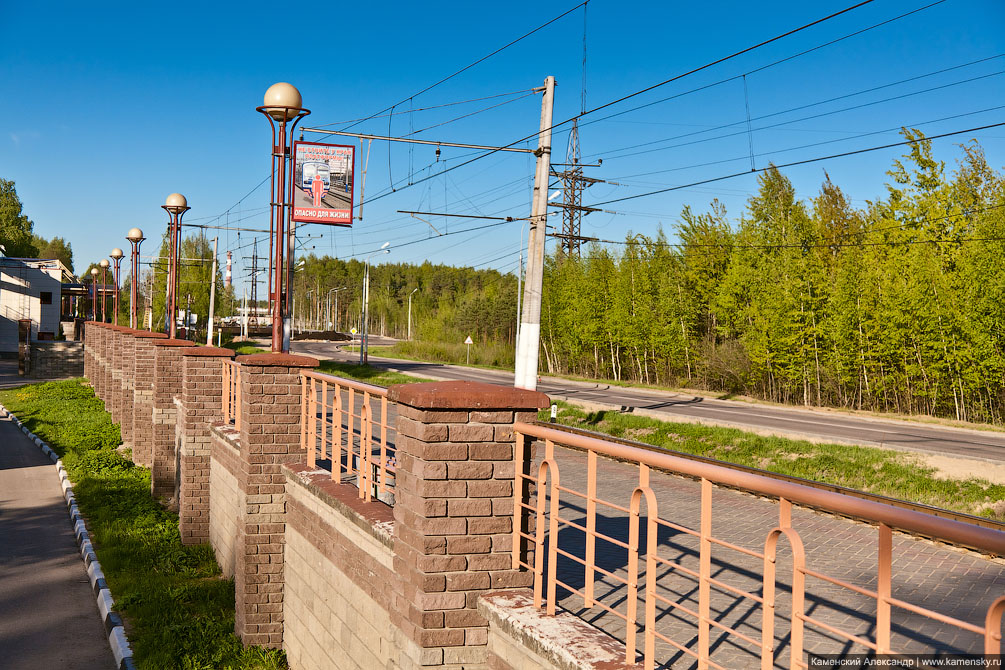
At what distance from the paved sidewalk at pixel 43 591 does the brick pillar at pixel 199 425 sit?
1567mm

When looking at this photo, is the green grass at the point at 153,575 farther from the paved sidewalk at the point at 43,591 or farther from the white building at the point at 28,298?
the white building at the point at 28,298

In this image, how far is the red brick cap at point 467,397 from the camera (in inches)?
157

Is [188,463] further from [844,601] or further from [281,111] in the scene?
[844,601]

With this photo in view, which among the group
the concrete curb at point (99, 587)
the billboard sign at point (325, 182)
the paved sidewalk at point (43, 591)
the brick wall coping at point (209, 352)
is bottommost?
the paved sidewalk at point (43, 591)

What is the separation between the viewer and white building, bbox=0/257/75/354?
55500 millimetres

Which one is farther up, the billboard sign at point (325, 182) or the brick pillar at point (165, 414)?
the billboard sign at point (325, 182)

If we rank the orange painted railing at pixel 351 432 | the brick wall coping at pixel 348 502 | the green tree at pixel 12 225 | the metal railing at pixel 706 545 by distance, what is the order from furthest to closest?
the green tree at pixel 12 225, the orange painted railing at pixel 351 432, the brick wall coping at pixel 348 502, the metal railing at pixel 706 545

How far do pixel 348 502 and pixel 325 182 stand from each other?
18.2 metres

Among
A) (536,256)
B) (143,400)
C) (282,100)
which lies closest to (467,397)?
(282,100)

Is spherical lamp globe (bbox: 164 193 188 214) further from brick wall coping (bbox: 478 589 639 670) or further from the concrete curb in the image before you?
brick wall coping (bbox: 478 589 639 670)

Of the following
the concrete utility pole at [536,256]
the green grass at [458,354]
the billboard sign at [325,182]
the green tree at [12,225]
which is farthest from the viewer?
the green tree at [12,225]

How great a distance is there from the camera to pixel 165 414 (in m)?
14.5

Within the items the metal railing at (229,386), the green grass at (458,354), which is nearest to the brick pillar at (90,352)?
the green grass at (458,354)

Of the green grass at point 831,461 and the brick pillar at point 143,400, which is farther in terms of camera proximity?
the brick pillar at point 143,400
